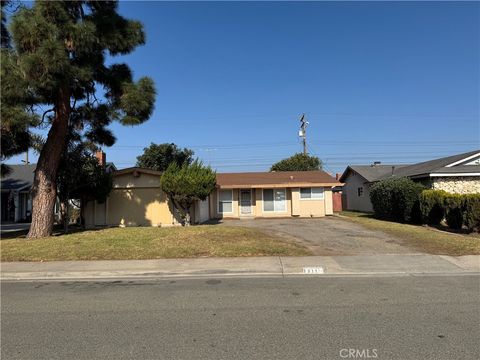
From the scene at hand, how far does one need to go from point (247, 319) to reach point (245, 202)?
80.1 feet

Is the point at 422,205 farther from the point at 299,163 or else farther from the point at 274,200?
the point at 299,163

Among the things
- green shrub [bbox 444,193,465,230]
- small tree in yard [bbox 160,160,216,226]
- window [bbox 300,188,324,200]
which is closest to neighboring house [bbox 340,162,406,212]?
window [bbox 300,188,324,200]

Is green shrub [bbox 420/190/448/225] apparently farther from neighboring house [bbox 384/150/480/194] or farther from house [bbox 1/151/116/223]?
house [bbox 1/151/116/223]

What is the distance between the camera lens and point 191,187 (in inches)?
813

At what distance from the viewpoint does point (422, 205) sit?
21734mm

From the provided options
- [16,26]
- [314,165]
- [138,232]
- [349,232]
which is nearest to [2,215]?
[138,232]

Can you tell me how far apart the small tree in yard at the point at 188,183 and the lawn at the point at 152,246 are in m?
4.20

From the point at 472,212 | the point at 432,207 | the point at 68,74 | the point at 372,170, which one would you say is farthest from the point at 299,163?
the point at 68,74

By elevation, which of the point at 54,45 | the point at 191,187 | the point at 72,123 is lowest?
the point at 191,187

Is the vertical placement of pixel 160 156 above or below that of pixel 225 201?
above

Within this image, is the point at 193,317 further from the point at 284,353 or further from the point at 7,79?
the point at 7,79

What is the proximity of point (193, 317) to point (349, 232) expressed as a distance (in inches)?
512

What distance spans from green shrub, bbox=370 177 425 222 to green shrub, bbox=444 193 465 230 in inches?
124

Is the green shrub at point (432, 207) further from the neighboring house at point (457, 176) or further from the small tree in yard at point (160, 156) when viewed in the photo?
the small tree in yard at point (160, 156)
